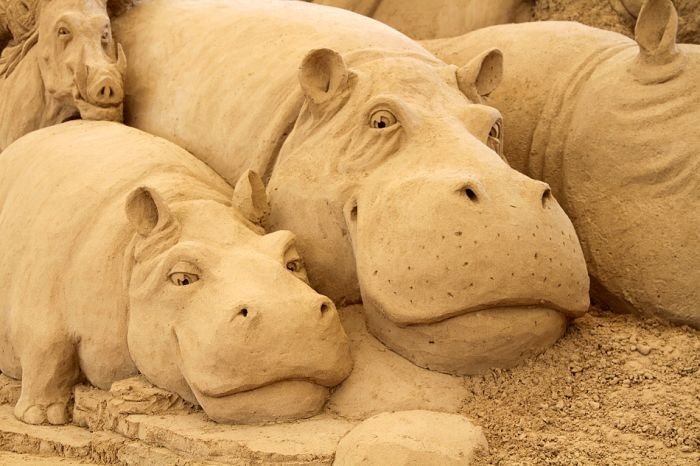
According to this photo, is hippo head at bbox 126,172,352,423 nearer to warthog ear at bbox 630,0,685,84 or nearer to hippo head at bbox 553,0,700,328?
hippo head at bbox 553,0,700,328

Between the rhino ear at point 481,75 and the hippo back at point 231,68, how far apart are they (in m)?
0.25

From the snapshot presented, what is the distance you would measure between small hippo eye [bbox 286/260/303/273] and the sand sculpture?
225cm

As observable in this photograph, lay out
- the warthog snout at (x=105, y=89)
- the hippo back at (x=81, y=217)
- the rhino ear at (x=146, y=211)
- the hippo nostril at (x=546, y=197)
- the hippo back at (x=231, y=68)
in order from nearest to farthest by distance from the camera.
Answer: the hippo nostril at (x=546, y=197) → the rhino ear at (x=146, y=211) → the hippo back at (x=81, y=217) → the hippo back at (x=231, y=68) → the warthog snout at (x=105, y=89)

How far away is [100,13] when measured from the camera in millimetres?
4648

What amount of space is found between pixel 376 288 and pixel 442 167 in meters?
0.42

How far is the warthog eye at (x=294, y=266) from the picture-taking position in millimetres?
3572

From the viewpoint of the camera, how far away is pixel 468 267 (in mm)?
3258

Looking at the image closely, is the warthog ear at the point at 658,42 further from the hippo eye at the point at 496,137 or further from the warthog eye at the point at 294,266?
the warthog eye at the point at 294,266

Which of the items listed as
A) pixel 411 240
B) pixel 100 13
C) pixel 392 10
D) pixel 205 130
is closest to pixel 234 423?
pixel 411 240

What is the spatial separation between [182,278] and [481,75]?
1313 millimetres

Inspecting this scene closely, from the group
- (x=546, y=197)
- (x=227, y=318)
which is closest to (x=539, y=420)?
(x=546, y=197)

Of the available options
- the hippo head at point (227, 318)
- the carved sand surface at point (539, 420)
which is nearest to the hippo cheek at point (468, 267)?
the carved sand surface at point (539, 420)

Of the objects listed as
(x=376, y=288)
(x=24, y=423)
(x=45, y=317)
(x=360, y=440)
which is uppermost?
(x=376, y=288)

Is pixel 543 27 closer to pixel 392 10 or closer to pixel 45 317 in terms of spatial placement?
pixel 392 10
